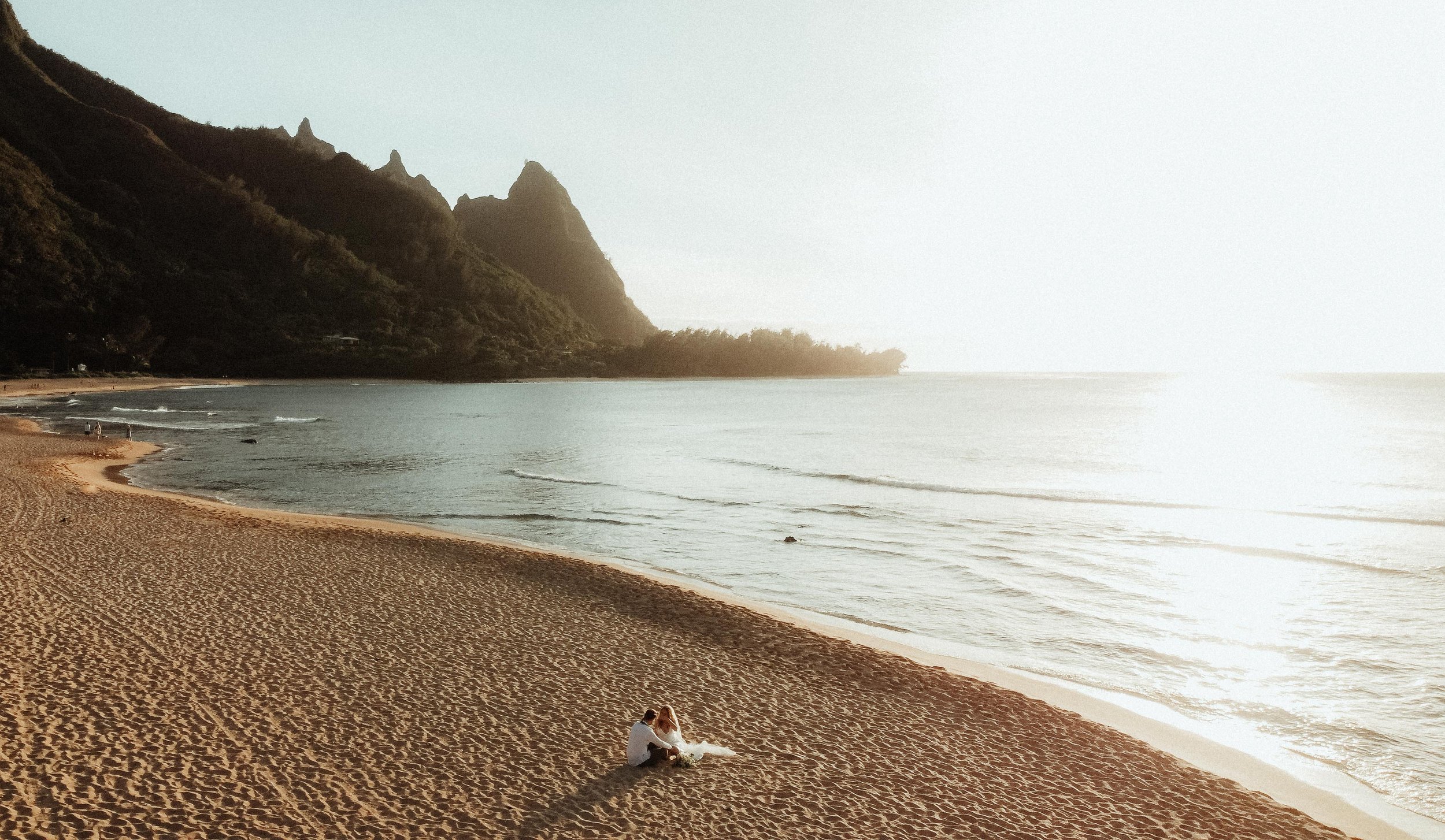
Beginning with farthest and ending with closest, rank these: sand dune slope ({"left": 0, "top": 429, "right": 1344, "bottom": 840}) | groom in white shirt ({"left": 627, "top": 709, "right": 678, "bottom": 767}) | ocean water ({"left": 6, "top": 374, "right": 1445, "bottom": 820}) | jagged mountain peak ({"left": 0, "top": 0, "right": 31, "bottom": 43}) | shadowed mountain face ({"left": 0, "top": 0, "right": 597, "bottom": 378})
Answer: jagged mountain peak ({"left": 0, "top": 0, "right": 31, "bottom": 43}) → shadowed mountain face ({"left": 0, "top": 0, "right": 597, "bottom": 378}) → ocean water ({"left": 6, "top": 374, "right": 1445, "bottom": 820}) → groom in white shirt ({"left": 627, "top": 709, "right": 678, "bottom": 767}) → sand dune slope ({"left": 0, "top": 429, "right": 1344, "bottom": 840})

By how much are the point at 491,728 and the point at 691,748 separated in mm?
2286

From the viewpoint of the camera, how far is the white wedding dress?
7758mm

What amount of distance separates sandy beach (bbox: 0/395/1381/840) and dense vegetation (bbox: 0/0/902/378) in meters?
123

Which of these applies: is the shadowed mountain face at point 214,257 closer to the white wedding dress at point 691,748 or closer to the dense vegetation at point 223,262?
the dense vegetation at point 223,262

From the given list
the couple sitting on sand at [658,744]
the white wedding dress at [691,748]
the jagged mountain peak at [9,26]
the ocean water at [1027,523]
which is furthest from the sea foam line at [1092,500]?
the jagged mountain peak at [9,26]

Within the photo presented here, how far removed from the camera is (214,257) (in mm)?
131875

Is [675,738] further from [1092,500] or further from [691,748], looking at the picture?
[1092,500]

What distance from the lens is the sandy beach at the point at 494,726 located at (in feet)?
21.9

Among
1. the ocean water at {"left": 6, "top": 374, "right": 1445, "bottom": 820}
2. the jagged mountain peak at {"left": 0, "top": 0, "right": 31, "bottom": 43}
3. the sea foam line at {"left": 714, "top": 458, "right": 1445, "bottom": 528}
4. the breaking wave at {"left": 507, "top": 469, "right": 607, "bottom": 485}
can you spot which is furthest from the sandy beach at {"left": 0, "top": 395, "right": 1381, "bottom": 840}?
the jagged mountain peak at {"left": 0, "top": 0, "right": 31, "bottom": 43}

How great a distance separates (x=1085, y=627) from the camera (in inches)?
555

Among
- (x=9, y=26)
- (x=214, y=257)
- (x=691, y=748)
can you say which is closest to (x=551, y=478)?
(x=691, y=748)

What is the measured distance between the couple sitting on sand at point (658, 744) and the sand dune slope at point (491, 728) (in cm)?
14

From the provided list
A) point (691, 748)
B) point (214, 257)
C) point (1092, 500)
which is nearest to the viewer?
point (691, 748)

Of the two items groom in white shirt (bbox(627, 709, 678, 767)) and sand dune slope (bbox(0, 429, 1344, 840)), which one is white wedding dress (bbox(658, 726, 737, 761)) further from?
sand dune slope (bbox(0, 429, 1344, 840))
